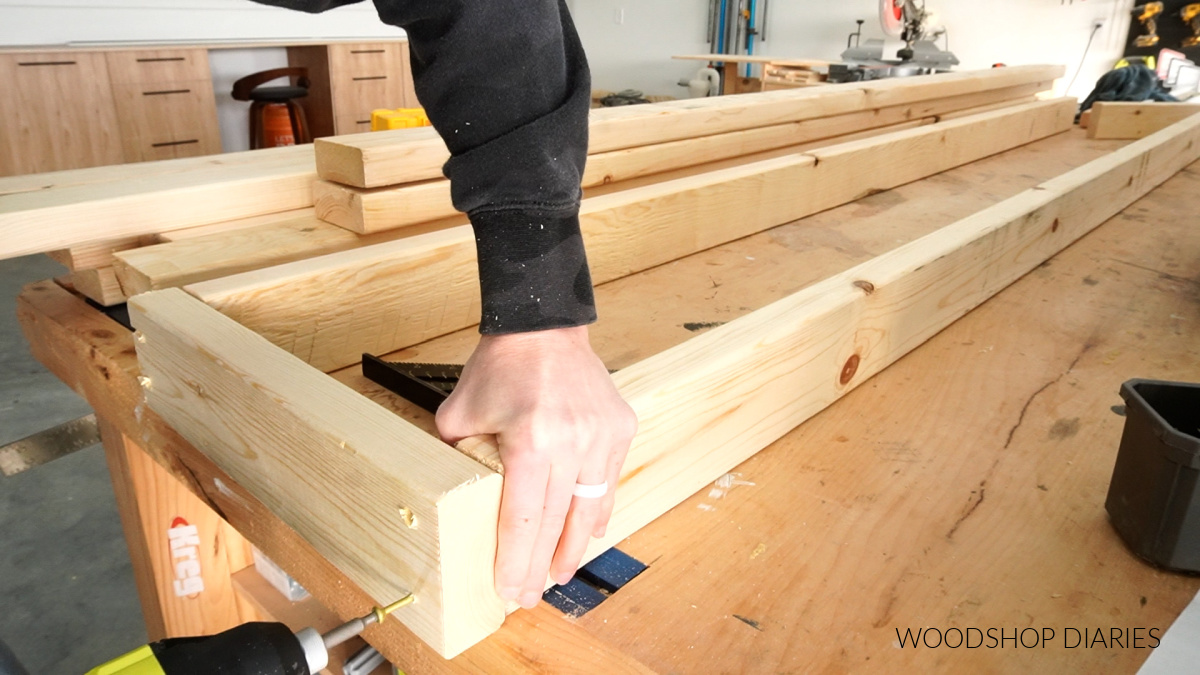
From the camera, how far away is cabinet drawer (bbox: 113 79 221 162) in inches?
169

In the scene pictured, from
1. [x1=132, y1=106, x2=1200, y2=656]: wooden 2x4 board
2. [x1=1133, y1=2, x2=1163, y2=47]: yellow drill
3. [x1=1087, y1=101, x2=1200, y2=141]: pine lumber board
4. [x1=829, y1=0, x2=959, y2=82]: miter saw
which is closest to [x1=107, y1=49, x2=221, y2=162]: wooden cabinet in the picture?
[x1=829, y1=0, x2=959, y2=82]: miter saw

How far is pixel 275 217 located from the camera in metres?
1.24

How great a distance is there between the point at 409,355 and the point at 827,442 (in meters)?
0.51

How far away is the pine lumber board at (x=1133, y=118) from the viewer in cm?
Result: 262

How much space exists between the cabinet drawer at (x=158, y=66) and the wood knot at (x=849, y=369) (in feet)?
14.6

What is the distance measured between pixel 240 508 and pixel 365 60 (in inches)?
196

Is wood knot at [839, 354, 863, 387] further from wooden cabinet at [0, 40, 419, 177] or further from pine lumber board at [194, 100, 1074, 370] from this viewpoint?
wooden cabinet at [0, 40, 419, 177]

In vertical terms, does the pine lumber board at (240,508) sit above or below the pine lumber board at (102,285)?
below

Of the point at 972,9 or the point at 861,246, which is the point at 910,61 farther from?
the point at 861,246

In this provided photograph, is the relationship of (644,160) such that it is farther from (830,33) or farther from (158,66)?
(830,33)

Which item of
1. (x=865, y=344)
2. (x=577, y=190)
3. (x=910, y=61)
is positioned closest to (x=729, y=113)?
(x=865, y=344)

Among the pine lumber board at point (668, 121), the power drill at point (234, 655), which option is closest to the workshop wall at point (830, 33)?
the pine lumber board at point (668, 121)

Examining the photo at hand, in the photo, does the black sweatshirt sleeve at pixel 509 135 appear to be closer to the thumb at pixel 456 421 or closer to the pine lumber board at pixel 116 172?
the thumb at pixel 456 421

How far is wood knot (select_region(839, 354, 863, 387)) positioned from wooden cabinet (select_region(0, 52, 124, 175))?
4.34 meters
